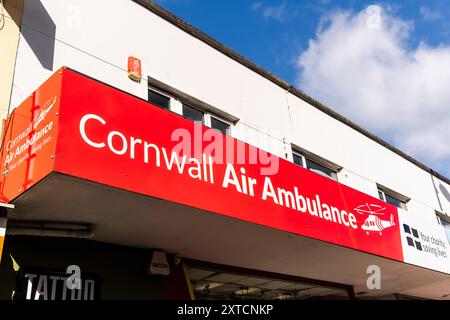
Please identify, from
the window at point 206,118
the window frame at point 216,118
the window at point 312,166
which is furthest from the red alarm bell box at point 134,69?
the window at point 312,166

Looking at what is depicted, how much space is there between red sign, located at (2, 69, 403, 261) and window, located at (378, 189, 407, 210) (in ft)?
17.0

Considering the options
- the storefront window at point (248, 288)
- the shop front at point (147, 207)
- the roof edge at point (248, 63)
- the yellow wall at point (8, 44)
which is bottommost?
the storefront window at point (248, 288)

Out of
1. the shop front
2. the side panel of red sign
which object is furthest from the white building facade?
the side panel of red sign

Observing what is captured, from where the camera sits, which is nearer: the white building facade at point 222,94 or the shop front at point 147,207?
the shop front at point 147,207

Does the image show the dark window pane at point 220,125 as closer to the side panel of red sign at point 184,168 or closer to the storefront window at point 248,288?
the side panel of red sign at point 184,168

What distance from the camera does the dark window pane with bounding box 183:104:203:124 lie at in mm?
8624

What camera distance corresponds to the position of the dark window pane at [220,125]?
29.6ft

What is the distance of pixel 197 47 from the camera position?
923cm

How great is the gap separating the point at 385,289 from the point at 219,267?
522 centimetres

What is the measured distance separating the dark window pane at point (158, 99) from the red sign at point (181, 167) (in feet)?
7.02

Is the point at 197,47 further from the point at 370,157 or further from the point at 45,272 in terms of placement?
the point at 370,157

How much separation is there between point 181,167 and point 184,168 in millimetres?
45

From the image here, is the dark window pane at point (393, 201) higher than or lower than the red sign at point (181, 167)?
higher

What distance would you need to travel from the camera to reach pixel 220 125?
9.16m
